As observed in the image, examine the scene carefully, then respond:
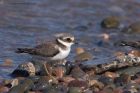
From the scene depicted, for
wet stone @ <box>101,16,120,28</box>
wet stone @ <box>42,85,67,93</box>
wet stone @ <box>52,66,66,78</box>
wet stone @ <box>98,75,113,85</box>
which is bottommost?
wet stone @ <box>101,16,120,28</box>

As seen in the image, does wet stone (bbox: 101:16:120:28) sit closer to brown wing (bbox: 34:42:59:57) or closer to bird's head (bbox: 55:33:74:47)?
bird's head (bbox: 55:33:74:47)

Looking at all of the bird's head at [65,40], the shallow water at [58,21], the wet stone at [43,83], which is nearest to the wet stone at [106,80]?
the wet stone at [43,83]

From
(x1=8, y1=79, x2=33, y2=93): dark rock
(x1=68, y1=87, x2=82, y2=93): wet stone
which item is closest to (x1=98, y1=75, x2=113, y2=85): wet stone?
(x1=68, y1=87, x2=82, y2=93): wet stone

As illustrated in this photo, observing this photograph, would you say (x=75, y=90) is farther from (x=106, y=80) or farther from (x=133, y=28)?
(x=133, y=28)

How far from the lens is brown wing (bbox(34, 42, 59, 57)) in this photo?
12.3 metres

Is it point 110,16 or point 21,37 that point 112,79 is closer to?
point 21,37

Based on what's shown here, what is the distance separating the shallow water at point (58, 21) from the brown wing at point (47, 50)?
893mm

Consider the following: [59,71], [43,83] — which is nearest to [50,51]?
[59,71]

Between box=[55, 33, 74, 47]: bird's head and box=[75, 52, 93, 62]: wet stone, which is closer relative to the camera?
box=[55, 33, 74, 47]: bird's head

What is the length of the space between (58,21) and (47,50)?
6.11 meters

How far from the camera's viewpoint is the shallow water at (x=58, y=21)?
15.5m

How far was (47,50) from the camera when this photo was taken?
12.4 meters

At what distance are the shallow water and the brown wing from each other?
893 mm

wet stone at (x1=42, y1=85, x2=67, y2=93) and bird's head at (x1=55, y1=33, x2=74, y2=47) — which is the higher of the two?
bird's head at (x1=55, y1=33, x2=74, y2=47)
